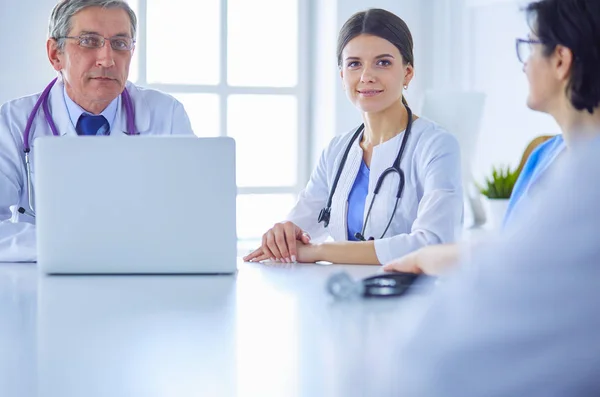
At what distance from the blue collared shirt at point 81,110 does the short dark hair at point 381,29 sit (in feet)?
2.50

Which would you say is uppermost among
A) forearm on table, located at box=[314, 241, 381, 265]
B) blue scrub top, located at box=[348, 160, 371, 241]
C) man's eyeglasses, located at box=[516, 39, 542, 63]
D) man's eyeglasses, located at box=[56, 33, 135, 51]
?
man's eyeglasses, located at box=[56, 33, 135, 51]

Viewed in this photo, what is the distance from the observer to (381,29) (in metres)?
2.27

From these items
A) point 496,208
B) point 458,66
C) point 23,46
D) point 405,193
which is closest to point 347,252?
point 405,193

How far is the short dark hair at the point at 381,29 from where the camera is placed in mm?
2270

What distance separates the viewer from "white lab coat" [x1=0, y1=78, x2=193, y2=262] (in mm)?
2186

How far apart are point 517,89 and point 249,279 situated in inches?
132

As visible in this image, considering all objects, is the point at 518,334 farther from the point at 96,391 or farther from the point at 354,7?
the point at 354,7

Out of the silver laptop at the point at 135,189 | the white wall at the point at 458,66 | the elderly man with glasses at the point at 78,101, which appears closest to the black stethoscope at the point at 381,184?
the elderly man with glasses at the point at 78,101

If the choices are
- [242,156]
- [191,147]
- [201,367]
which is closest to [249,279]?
[191,147]

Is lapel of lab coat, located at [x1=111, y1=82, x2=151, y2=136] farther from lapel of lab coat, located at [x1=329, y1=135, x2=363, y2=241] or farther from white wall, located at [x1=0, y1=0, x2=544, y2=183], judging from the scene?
white wall, located at [x1=0, y1=0, x2=544, y2=183]

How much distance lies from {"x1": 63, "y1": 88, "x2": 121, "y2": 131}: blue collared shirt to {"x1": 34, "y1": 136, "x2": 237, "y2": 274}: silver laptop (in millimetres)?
824

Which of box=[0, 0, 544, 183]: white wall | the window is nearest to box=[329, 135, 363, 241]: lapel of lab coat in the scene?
box=[0, 0, 544, 183]: white wall

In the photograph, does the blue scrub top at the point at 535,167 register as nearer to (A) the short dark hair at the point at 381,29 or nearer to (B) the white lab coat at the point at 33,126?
(A) the short dark hair at the point at 381,29

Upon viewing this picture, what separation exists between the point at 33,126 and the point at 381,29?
110cm
